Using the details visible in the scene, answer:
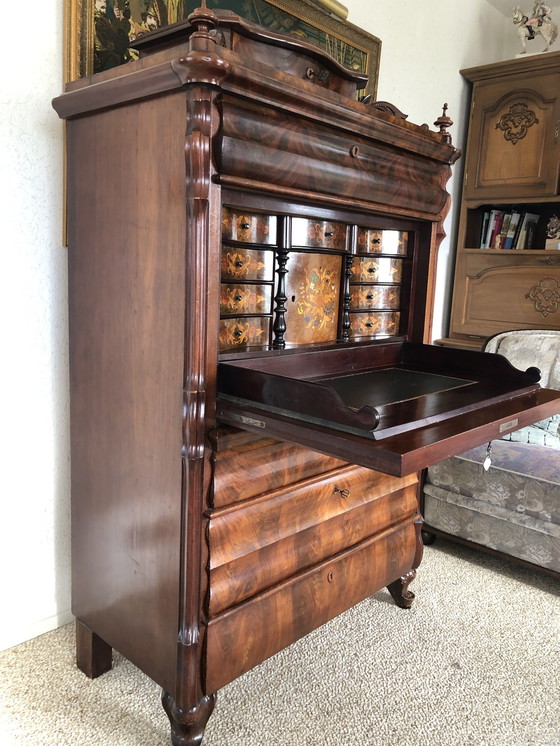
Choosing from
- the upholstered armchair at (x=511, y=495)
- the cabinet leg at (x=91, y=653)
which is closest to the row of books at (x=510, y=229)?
the upholstered armchair at (x=511, y=495)

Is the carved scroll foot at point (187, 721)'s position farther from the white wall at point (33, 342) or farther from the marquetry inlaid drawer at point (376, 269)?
the marquetry inlaid drawer at point (376, 269)

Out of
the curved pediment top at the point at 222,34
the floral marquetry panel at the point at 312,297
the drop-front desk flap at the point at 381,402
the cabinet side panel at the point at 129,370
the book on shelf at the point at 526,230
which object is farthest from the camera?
the book on shelf at the point at 526,230

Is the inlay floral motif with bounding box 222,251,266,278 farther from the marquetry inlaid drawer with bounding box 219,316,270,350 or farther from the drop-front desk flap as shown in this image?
the drop-front desk flap

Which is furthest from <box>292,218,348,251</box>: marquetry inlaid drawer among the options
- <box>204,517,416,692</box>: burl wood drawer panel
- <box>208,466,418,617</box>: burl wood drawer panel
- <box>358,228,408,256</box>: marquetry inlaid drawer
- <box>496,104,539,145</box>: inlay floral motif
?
<box>496,104,539,145</box>: inlay floral motif

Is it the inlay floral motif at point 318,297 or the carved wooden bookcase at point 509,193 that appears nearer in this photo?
the inlay floral motif at point 318,297

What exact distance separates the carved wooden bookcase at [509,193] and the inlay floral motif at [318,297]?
72.0 inches

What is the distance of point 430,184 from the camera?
6.46 ft

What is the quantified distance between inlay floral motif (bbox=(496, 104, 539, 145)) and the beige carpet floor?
2.38m

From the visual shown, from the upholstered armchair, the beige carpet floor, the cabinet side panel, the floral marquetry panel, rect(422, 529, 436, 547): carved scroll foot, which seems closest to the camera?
the cabinet side panel

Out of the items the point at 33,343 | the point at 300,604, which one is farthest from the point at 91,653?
the point at 33,343

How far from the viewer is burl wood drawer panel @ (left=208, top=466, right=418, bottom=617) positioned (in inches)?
59.5

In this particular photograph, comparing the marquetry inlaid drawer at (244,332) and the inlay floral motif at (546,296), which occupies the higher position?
the inlay floral motif at (546,296)

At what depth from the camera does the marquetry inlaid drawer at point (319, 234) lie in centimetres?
170

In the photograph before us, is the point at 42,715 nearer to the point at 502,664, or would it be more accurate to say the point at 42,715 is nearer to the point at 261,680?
the point at 261,680
